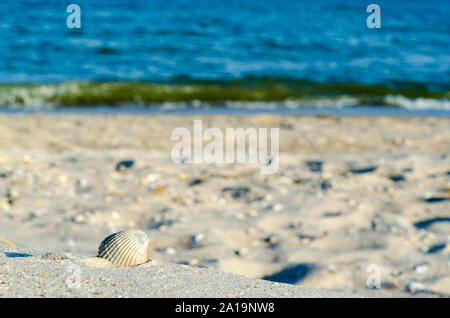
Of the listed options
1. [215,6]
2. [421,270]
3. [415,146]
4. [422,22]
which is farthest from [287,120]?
[215,6]

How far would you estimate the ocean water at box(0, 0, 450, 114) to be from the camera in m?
8.49

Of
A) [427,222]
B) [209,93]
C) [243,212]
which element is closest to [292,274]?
[243,212]

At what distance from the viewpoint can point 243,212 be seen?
142 inches

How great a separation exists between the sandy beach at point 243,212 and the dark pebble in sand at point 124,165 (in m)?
0.04

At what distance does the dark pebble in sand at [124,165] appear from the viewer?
441 centimetres

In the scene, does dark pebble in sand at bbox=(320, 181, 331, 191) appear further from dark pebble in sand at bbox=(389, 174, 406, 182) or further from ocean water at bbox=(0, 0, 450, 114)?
ocean water at bbox=(0, 0, 450, 114)

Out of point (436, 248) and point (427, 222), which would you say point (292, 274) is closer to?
point (436, 248)

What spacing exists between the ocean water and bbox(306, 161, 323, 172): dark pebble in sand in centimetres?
350

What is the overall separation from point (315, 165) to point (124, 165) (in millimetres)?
1649

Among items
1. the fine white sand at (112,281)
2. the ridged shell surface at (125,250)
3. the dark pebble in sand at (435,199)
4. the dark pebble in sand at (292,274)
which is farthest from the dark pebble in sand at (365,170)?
the ridged shell surface at (125,250)

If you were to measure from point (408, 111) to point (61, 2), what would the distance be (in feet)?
38.0

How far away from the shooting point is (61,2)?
1580 centimetres

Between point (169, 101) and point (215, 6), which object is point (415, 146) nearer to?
point (169, 101)

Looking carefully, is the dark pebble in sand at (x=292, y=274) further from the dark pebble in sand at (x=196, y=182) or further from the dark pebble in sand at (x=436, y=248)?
the dark pebble in sand at (x=196, y=182)
